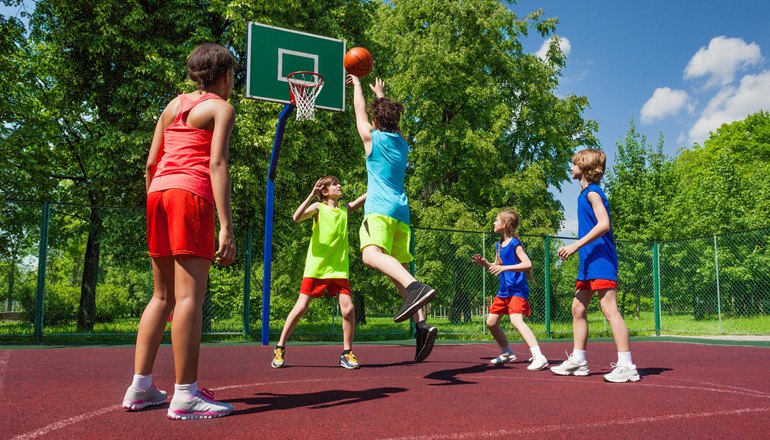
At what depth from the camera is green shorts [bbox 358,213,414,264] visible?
398 cm

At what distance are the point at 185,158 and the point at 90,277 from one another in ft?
35.9

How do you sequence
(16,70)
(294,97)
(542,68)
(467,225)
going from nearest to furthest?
(294,97) < (16,70) < (467,225) < (542,68)

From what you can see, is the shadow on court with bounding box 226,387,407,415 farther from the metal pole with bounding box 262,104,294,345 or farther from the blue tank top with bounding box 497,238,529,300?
the metal pole with bounding box 262,104,294,345

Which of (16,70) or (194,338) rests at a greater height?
(16,70)

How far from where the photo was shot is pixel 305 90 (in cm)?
Answer: 852

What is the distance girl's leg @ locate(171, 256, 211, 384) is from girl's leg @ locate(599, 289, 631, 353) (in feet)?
11.1

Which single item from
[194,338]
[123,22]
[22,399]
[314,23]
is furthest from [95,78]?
[194,338]

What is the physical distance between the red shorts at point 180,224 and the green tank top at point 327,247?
8.08ft

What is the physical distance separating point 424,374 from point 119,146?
441 inches

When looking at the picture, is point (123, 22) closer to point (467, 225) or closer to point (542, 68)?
point (467, 225)

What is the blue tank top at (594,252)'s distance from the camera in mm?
4574

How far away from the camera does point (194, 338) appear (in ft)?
9.29

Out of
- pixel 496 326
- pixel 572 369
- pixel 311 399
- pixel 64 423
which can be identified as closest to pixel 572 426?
pixel 311 399

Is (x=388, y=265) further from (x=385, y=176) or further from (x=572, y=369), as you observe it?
(x=572, y=369)
